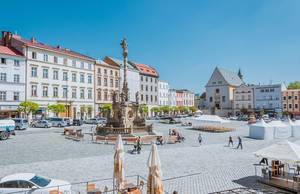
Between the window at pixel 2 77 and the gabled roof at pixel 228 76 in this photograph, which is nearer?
the window at pixel 2 77

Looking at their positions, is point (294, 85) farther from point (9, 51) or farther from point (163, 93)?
point (9, 51)

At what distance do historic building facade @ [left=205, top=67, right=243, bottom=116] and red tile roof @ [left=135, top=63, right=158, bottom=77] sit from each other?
2219 centimetres

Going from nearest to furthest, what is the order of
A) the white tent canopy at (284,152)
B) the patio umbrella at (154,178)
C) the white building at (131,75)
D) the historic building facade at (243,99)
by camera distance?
the patio umbrella at (154,178)
the white tent canopy at (284,152)
the white building at (131,75)
the historic building facade at (243,99)

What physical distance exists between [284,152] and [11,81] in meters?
45.8

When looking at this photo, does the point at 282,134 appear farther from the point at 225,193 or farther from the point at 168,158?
the point at 225,193

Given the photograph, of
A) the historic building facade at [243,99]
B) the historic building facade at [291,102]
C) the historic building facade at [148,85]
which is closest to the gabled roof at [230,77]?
the historic building facade at [243,99]

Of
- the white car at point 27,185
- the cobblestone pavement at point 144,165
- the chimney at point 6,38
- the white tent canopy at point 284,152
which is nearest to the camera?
the white car at point 27,185

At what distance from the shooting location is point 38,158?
1838cm

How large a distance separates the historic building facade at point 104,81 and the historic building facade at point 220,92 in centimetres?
4013

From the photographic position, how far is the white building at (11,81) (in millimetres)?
45812

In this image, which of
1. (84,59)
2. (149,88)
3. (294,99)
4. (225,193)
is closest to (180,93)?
(149,88)

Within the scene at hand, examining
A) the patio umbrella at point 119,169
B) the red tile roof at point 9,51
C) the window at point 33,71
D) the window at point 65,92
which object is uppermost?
the red tile roof at point 9,51

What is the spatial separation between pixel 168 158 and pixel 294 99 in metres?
76.2

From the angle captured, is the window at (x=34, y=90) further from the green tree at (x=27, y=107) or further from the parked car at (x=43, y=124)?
the parked car at (x=43, y=124)
